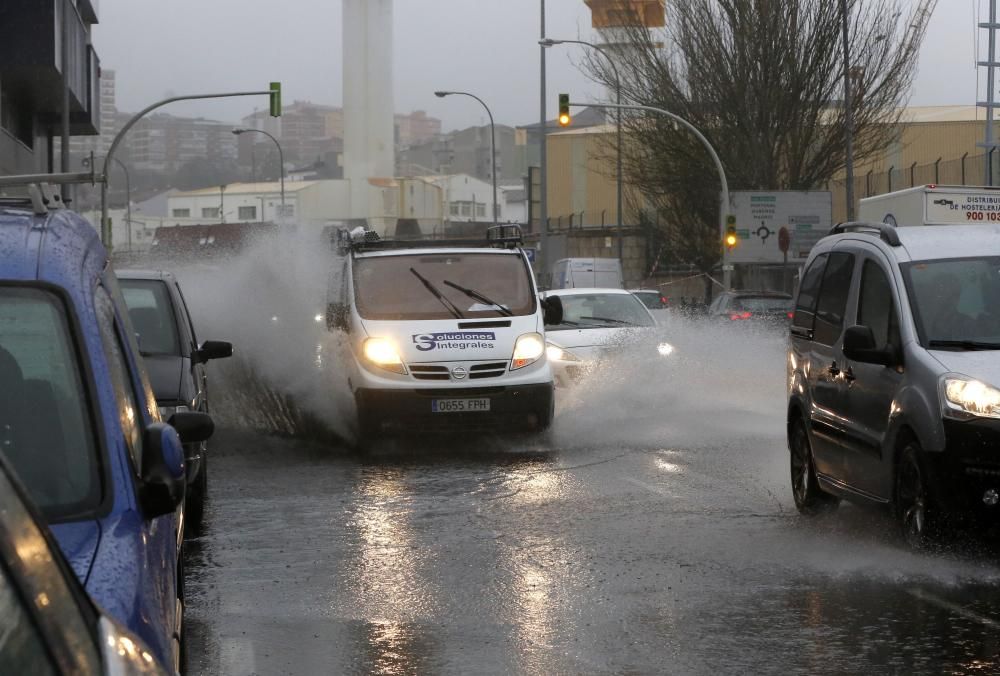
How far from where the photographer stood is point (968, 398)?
752cm

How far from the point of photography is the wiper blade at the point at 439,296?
578 inches

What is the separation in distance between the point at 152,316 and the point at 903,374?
19.6 feet

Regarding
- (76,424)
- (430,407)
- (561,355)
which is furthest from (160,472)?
(561,355)

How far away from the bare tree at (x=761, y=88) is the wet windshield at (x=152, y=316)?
32625 mm

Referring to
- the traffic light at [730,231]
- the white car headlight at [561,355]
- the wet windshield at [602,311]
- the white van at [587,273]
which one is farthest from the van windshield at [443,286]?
the white van at [587,273]

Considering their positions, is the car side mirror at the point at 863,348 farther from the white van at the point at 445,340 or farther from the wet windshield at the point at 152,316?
the white van at the point at 445,340

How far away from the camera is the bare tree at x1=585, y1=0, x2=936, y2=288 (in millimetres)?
42969

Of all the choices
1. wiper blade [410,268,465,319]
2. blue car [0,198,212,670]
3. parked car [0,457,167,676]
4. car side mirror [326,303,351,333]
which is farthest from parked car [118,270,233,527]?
parked car [0,457,167,676]

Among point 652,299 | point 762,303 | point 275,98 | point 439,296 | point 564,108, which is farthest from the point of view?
point 275,98

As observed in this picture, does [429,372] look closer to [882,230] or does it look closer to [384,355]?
[384,355]

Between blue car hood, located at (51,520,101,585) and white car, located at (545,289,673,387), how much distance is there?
40.7ft

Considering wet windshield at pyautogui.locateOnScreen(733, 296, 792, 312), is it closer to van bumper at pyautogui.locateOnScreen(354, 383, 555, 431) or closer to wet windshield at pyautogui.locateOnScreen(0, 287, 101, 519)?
van bumper at pyautogui.locateOnScreen(354, 383, 555, 431)

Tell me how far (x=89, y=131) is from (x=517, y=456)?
113ft

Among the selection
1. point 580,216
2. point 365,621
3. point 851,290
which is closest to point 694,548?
point 851,290
